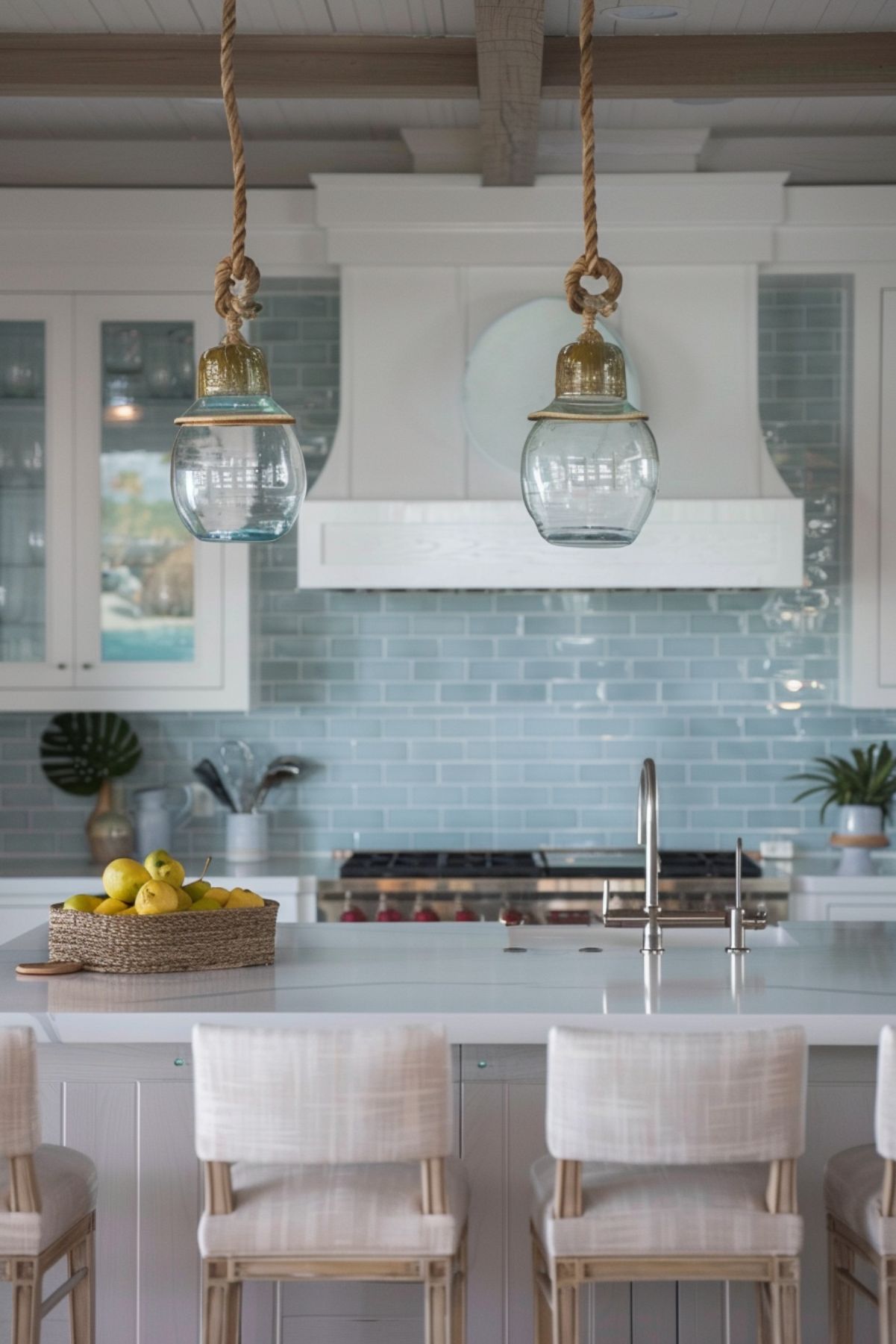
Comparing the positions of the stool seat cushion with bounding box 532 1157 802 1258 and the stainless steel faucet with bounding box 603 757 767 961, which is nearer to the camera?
the stool seat cushion with bounding box 532 1157 802 1258

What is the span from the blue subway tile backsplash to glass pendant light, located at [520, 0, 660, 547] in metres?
2.37

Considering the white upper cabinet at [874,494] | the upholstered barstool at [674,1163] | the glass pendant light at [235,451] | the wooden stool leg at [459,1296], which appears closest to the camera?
the upholstered barstool at [674,1163]

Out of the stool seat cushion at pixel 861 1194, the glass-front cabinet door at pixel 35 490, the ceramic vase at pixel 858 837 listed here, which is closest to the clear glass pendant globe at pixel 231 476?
the stool seat cushion at pixel 861 1194

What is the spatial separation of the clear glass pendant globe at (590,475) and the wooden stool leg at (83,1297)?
133cm

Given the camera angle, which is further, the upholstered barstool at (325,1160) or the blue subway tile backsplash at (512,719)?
the blue subway tile backsplash at (512,719)

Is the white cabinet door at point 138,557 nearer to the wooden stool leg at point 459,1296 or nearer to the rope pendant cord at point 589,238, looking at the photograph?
the rope pendant cord at point 589,238

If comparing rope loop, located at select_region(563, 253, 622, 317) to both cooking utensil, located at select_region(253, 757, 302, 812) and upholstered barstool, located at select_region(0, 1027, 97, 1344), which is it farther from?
cooking utensil, located at select_region(253, 757, 302, 812)

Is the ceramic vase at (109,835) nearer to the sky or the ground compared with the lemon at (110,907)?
nearer to the ground

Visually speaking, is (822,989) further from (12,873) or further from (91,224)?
(91,224)

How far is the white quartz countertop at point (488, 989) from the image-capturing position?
7.43 ft

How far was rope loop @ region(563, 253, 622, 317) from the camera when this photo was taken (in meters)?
2.30

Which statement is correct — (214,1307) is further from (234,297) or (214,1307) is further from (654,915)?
(234,297)

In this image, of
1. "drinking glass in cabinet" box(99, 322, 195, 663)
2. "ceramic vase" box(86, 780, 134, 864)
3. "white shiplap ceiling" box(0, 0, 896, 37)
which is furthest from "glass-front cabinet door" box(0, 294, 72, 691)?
"white shiplap ceiling" box(0, 0, 896, 37)

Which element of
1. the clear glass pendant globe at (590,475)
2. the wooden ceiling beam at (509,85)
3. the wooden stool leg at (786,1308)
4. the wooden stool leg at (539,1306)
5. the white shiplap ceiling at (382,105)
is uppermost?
the white shiplap ceiling at (382,105)
